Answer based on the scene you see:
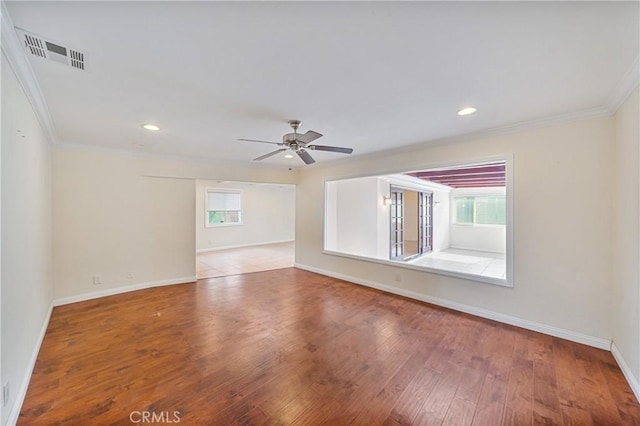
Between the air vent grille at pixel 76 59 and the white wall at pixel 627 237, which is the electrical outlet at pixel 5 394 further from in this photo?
the white wall at pixel 627 237

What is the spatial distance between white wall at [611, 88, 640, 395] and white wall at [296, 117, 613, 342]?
0.11 m

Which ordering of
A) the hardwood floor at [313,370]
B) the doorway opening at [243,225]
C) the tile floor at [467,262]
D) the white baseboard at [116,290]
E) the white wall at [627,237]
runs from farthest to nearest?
the doorway opening at [243,225] < the tile floor at [467,262] < the white baseboard at [116,290] < the white wall at [627,237] < the hardwood floor at [313,370]

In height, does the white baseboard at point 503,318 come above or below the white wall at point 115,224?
below

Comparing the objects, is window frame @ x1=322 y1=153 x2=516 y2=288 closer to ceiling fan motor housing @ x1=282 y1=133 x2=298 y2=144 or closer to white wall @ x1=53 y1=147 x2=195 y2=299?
ceiling fan motor housing @ x1=282 y1=133 x2=298 y2=144

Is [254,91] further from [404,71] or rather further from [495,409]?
[495,409]

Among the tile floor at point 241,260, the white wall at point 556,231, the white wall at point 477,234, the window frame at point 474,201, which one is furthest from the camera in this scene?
the window frame at point 474,201

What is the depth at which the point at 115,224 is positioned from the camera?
14.2 feet

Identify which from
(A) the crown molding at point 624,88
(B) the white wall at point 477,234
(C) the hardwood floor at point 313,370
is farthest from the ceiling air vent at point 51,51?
(B) the white wall at point 477,234

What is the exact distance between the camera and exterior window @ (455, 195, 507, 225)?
9.27 m

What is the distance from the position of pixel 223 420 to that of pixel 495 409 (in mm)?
1902

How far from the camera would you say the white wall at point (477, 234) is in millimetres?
9102

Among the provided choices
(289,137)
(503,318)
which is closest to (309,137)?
(289,137)

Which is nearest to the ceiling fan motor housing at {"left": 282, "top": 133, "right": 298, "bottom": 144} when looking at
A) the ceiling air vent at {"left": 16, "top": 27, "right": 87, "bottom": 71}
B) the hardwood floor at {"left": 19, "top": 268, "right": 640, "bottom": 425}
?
the ceiling air vent at {"left": 16, "top": 27, "right": 87, "bottom": 71}

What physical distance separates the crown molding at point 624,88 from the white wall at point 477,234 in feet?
24.4
